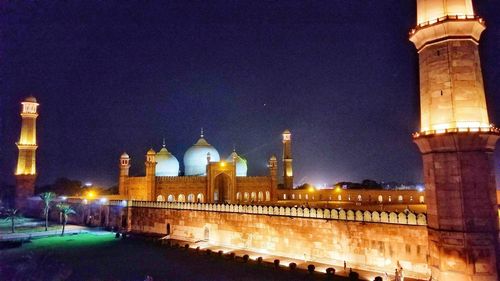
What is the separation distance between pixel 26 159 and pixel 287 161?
28069mm

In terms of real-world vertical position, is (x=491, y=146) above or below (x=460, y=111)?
below

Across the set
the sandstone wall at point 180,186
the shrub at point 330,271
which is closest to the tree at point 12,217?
the sandstone wall at point 180,186

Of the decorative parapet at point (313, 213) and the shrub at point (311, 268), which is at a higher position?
the decorative parapet at point (313, 213)

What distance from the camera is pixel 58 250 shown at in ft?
Answer: 75.0

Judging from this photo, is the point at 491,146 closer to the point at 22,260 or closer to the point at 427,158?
the point at 427,158

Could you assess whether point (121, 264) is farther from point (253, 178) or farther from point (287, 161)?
point (287, 161)

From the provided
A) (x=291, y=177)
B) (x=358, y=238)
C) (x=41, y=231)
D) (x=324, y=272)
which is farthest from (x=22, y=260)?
(x=291, y=177)

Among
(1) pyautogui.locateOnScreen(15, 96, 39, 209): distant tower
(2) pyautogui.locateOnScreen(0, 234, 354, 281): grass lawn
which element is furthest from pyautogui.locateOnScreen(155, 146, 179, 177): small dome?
(2) pyautogui.locateOnScreen(0, 234, 354, 281): grass lawn

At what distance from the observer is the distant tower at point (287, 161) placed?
42.4 m

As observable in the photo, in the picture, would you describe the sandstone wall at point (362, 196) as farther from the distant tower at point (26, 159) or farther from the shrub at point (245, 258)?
the distant tower at point (26, 159)

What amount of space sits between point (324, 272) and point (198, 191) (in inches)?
876

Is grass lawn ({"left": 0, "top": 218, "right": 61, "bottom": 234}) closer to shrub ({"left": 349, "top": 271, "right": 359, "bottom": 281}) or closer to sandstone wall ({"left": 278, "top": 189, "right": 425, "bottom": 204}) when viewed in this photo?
sandstone wall ({"left": 278, "top": 189, "right": 425, "bottom": 204})

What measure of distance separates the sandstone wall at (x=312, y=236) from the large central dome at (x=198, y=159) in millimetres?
14937

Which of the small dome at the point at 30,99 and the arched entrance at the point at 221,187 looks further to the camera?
the small dome at the point at 30,99
